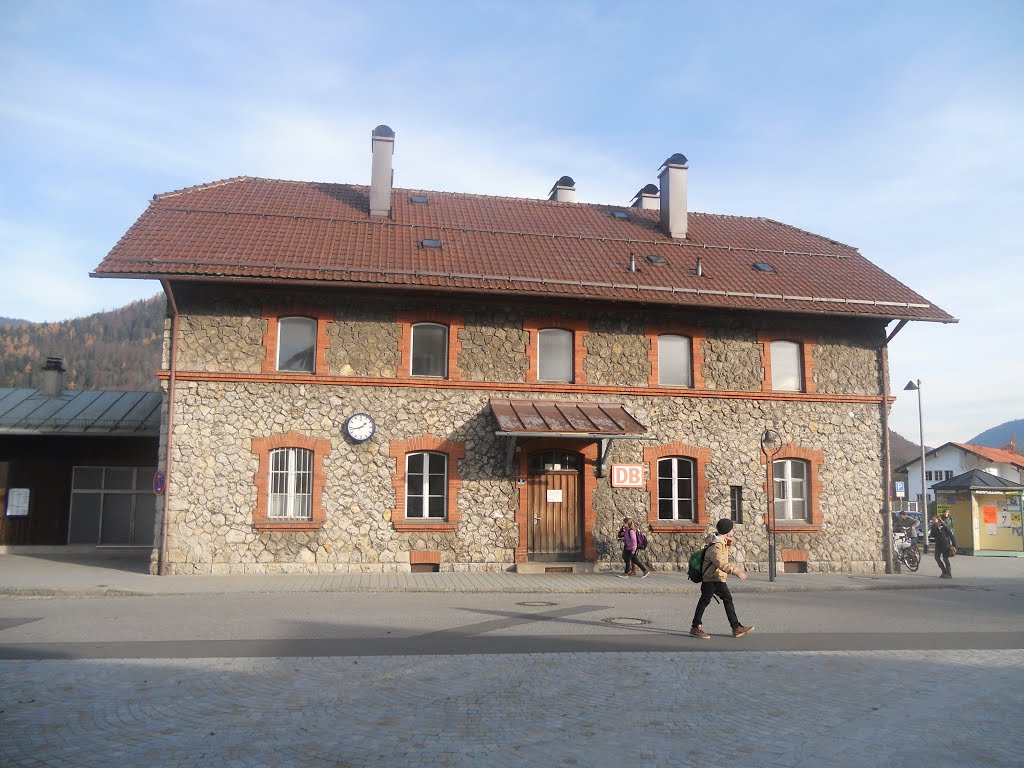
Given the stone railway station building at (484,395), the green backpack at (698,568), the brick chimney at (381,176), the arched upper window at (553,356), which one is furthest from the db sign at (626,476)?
the brick chimney at (381,176)

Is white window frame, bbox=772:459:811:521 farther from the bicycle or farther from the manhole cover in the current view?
the manhole cover

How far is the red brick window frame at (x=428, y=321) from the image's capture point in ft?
60.1

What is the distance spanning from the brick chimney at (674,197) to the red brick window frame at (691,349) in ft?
16.0

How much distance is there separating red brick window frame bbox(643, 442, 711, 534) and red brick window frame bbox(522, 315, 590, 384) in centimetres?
250

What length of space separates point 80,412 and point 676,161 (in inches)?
755

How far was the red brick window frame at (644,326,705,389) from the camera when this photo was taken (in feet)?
63.9

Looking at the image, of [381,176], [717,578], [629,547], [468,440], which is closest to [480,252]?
[381,176]

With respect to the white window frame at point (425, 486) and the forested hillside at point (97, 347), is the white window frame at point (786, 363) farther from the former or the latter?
the forested hillside at point (97, 347)

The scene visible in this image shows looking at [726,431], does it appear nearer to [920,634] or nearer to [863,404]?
[863,404]

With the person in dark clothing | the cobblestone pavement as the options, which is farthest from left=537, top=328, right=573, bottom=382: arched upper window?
the cobblestone pavement

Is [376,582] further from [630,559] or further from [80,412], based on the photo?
[80,412]

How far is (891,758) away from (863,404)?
16.2 meters

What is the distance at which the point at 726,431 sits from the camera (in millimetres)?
19656

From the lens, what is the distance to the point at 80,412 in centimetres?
2384
